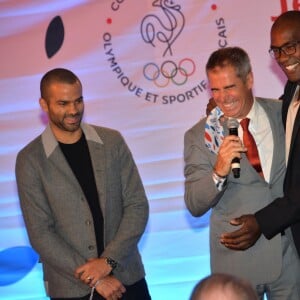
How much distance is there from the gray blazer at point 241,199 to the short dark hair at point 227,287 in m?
1.14

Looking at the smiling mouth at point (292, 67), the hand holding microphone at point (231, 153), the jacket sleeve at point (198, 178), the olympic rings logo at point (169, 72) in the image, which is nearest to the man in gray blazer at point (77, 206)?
the jacket sleeve at point (198, 178)

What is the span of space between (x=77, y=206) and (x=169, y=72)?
1578 millimetres

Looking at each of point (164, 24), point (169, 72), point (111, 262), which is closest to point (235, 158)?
point (111, 262)

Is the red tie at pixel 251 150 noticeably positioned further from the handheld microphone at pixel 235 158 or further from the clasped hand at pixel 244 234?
the clasped hand at pixel 244 234

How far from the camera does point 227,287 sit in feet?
6.31

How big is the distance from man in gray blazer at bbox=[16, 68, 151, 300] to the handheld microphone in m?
0.72

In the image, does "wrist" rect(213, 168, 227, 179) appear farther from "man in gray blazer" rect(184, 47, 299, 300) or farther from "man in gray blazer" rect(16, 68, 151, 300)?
"man in gray blazer" rect(16, 68, 151, 300)

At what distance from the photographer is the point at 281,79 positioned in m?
4.56

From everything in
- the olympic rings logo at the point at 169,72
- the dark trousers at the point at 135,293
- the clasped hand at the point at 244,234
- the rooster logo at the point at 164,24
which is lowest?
the dark trousers at the point at 135,293

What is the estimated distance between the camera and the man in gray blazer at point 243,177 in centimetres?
316

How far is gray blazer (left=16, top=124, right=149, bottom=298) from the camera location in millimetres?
3387

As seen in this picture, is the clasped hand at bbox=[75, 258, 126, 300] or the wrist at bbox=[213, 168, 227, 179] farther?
the clasped hand at bbox=[75, 258, 126, 300]

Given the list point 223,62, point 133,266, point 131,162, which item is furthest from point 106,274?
point 223,62

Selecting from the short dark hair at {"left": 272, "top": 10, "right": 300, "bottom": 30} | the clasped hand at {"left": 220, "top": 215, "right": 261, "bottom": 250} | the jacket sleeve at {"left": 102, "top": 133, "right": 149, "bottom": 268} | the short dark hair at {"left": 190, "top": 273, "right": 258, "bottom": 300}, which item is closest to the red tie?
the clasped hand at {"left": 220, "top": 215, "right": 261, "bottom": 250}
